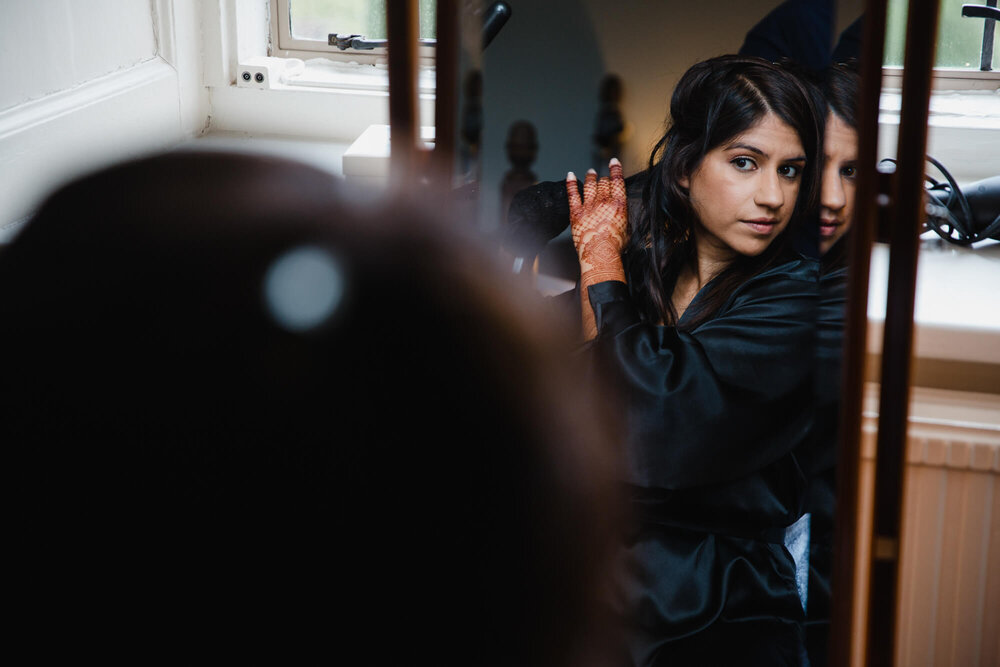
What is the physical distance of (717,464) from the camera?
29.1 inches

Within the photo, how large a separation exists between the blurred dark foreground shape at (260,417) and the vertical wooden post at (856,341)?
0.92 feet

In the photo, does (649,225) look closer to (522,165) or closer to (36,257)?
(522,165)

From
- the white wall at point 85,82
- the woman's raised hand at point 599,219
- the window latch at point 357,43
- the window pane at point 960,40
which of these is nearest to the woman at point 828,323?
the woman's raised hand at point 599,219

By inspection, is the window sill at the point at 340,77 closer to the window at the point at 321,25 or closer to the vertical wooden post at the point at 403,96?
the window at the point at 321,25

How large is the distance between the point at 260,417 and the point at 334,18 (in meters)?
1.26

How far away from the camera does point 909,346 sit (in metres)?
0.53

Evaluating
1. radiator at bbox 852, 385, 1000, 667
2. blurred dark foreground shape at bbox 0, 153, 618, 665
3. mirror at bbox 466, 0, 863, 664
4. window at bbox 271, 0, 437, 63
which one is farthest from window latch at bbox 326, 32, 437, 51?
blurred dark foreground shape at bbox 0, 153, 618, 665

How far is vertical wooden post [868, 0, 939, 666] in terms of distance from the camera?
0.50 metres

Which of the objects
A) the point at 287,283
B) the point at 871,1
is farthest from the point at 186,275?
the point at 871,1


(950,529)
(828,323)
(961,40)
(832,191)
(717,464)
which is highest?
(961,40)

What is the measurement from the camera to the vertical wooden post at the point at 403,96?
19.9 inches

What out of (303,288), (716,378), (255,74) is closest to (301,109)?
(255,74)

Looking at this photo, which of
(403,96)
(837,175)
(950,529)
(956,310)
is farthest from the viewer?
(950,529)

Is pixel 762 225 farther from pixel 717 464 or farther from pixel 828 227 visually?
pixel 717 464
